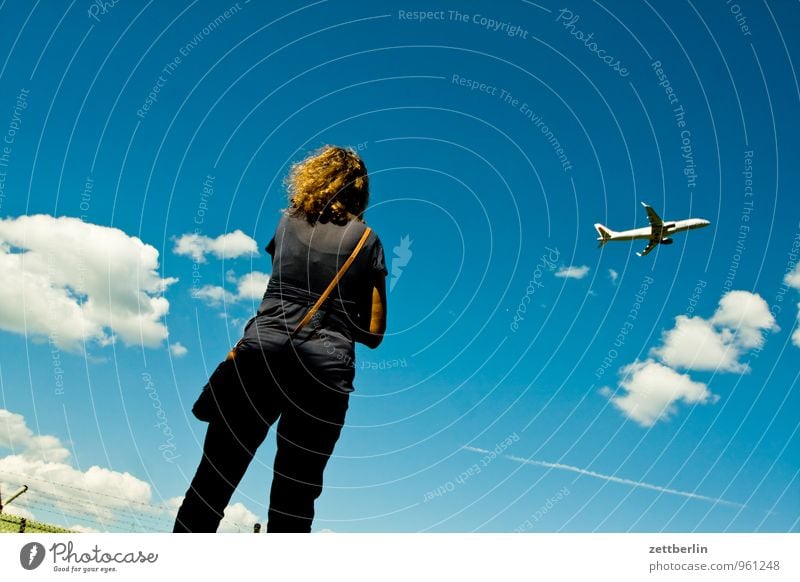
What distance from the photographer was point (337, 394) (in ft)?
16.4

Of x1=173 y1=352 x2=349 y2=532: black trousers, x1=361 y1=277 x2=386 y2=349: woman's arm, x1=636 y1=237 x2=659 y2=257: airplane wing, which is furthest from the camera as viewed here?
x1=636 y1=237 x2=659 y2=257: airplane wing

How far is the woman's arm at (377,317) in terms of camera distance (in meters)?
5.28

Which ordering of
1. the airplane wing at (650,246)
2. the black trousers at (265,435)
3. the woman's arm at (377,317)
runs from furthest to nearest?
the airplane wing at (650,246) < the woman's arm at (377,317) < the black trousers at (265,435)

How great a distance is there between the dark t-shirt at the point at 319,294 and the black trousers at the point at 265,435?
0.44 feet

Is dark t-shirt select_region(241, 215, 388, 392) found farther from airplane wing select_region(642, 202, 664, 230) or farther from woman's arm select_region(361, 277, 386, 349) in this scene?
airplane wing select_region(642, 202, 664, 230)

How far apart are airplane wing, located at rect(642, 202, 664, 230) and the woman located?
60864 mm

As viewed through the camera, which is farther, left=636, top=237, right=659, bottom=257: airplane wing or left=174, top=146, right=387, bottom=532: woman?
left=636, top=237, right=659, bottom=257: airplane wing

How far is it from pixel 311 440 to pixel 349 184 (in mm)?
2261
